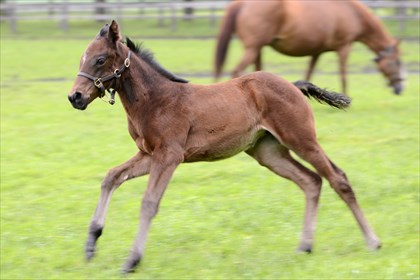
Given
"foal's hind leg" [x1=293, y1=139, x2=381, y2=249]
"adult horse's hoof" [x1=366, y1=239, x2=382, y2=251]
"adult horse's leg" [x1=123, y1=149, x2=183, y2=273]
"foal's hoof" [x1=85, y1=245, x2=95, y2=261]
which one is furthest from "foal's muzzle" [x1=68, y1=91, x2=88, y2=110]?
"adult horse's hoof" [x1=366, y1=239, x2=382, y2=251]

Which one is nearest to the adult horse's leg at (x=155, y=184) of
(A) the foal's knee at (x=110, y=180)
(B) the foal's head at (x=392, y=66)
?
(A) the foal's knee at (x=110, y=180)

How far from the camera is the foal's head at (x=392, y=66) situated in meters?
13.9

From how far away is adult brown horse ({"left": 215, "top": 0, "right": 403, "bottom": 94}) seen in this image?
1318 cm

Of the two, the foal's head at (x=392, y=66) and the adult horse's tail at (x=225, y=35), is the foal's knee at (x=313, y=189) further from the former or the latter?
the foal's head at (x=392, y=66)

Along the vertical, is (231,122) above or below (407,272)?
above

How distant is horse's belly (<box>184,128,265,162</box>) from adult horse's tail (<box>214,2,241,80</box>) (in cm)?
708

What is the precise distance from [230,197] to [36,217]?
2.00 metres

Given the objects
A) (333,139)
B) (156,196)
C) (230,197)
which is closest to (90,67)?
(156,196)

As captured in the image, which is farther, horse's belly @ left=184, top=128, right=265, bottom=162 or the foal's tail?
the foal's tail

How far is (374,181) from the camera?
338 inches

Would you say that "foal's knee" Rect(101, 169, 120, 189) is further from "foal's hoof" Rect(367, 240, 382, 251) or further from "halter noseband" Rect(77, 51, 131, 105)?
"foal's hoof" Rect(367, 240, 382, 251)

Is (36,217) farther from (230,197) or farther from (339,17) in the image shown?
(339,17)

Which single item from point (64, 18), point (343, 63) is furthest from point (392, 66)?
point (64, 18)

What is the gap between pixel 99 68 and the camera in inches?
234
